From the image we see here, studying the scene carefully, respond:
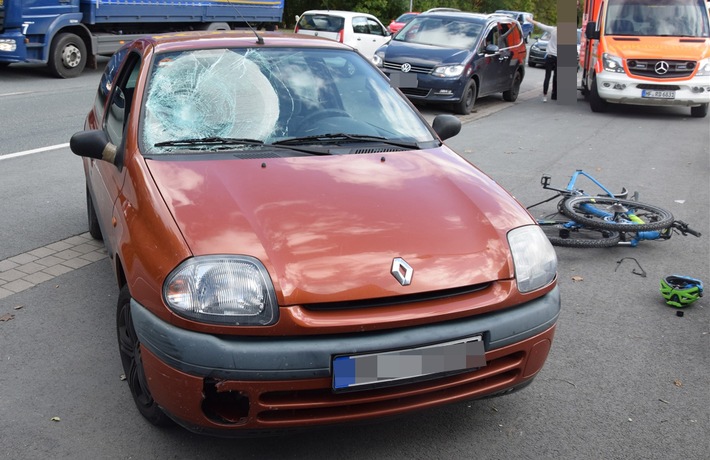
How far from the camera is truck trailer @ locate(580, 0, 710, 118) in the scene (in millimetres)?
14102

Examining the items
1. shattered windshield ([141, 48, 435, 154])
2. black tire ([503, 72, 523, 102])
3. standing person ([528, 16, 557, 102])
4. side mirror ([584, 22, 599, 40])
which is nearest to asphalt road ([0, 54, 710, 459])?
shattered windshield ([141, 48, 435, 154])

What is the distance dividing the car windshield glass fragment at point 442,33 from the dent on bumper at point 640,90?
98.6 inches

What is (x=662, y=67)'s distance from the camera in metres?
14.1

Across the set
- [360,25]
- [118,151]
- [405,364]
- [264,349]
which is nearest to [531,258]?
[405,364]

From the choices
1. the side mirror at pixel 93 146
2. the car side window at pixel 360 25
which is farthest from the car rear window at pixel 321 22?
the side mirror at pixel 93 146

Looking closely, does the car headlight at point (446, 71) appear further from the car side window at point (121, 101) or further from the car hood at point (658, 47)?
the car side window at point (121, 101)

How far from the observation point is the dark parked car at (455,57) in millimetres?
13773

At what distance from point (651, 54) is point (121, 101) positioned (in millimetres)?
11936

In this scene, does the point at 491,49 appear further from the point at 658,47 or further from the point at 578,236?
the point at 578,236

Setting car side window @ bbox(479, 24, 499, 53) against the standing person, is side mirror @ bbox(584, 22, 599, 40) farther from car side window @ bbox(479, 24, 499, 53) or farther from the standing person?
car side window @ bbox(479, 24, 499, 53)

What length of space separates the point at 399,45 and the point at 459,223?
1170 centimetres

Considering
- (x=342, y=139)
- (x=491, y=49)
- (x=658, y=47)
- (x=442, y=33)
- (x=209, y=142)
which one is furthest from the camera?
(x=442, y=33)

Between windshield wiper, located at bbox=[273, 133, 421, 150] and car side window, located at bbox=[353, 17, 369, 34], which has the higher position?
car side window, located at bbox=[353, 17, 369, 34]

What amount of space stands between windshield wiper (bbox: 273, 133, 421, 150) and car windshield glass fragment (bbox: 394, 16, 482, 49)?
10.8 meters
